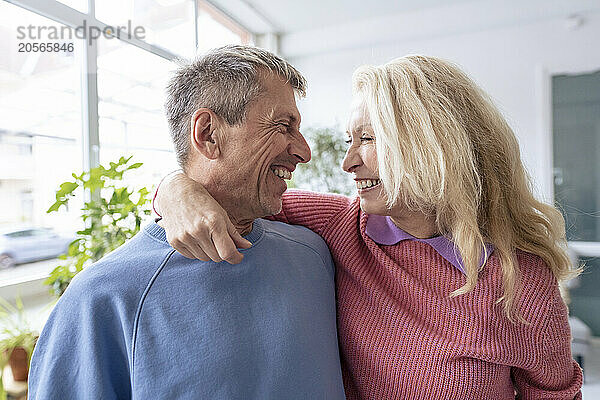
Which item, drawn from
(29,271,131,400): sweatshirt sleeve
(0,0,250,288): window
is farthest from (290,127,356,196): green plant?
(29,271,131,400): sweatshirt sleeve

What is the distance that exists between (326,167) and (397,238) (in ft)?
10.5

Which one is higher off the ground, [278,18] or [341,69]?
[278,18]

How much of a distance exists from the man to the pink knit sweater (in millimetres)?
91

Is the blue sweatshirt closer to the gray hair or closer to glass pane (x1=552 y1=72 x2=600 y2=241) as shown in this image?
the gray hair

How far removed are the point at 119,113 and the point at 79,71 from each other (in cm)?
36

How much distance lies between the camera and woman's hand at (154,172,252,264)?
0.84m

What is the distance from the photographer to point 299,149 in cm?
110

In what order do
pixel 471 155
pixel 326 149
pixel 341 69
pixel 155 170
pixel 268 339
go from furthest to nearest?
pixel 341 69
pixel 326 149
pixel 155 170
pixel 471 155
pixel 268 339

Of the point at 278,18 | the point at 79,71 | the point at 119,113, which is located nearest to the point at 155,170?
the point at 119,113

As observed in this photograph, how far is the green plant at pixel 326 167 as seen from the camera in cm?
438

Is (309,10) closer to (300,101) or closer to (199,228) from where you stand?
(300,101)

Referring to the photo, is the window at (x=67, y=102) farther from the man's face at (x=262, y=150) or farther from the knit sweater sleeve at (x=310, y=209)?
the man's face at (x=262, y=150)

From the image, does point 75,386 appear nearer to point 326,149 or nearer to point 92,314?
point 92,314

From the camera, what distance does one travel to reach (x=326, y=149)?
438cm
